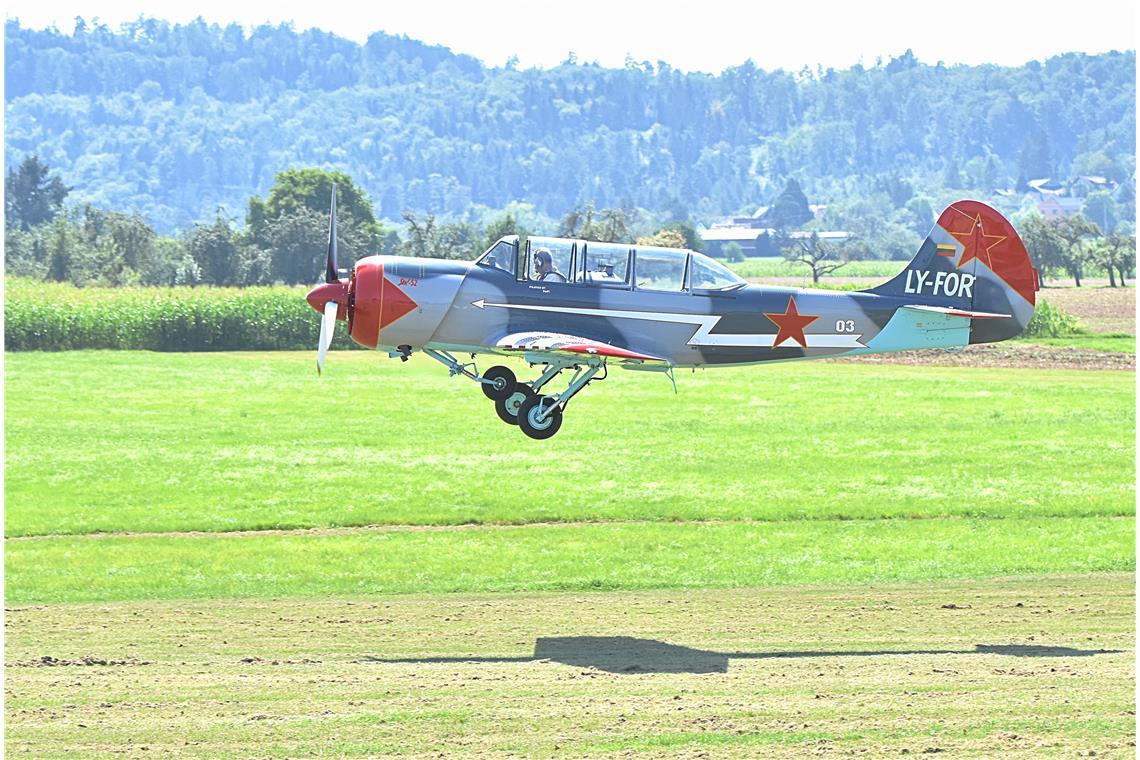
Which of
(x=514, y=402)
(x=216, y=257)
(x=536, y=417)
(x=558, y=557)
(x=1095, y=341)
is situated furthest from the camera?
(x=216, y=257)

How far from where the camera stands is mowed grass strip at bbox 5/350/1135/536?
4709 centimetres

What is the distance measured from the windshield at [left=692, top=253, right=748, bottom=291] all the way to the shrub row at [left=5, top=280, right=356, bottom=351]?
58.4m

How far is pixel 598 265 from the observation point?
27562 mm

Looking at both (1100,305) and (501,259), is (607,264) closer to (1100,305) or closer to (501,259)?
(501,259)

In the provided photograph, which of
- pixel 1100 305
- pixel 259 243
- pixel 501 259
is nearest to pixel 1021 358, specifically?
pixel 1100 305

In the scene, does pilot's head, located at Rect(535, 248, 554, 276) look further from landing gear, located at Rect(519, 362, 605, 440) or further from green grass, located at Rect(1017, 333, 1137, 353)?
green grass, located at Rect(1017, 333, 1137, 353)

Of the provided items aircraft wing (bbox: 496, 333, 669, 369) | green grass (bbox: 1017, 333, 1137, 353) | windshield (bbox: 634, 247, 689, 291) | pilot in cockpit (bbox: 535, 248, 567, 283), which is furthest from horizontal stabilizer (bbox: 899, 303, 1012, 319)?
green grass (bbox: 1017, 333, 1137, 353)

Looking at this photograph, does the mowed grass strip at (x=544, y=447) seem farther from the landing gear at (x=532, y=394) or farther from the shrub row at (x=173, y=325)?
the landing gear at (x=532, y=394)

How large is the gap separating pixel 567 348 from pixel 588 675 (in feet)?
17.2

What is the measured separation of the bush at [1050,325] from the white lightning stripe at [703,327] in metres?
68.0

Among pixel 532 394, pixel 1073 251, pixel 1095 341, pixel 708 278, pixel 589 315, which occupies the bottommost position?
pixel 532 394

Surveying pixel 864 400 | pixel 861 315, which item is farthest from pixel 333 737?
pixel 864 400

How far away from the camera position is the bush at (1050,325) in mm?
93438

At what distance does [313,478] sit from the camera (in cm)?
5122
